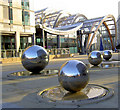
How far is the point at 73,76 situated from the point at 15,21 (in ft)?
92.2

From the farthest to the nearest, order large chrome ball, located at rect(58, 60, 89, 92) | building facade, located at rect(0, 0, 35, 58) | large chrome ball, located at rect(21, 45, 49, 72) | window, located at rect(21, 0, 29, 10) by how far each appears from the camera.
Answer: window, located at rect(21, 0, 29, 10)
building facade, located at rect(0, 0, 35, 58)
large chrome ball, located at rect(21, 45, 49, 72)
large chrome ball, located at rect(58, 60, 89, 92)

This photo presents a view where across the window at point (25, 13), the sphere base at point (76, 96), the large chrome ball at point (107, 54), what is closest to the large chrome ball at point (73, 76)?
the sphere base at point (76, 96)

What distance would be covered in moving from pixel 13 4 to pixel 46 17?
56914mm

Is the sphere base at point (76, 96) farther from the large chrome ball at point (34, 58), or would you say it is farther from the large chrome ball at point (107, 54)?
the large chrome ball at point (107, 54)

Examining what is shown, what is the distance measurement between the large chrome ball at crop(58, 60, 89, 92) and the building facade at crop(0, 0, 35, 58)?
960 inches

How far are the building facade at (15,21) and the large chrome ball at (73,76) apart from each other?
24.4 m

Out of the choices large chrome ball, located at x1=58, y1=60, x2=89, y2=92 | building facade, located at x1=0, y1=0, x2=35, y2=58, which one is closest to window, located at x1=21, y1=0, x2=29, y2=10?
building facade, located at x1=0, y1=0, x2=35, y2=58

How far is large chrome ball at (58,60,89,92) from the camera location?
6.33 meters

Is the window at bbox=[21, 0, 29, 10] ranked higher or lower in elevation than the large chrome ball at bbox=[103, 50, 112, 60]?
higher

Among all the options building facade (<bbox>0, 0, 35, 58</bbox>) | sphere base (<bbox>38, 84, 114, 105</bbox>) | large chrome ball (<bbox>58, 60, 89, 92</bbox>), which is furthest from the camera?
building facade (<bbox>0, 0, 35, 58</bbox>)

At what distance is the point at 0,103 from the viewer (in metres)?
5.87

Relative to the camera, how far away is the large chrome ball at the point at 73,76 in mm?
6332

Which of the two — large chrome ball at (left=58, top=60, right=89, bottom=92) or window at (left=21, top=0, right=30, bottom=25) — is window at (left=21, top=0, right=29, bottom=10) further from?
large chrome ball at (left=58, top=60, right=89, bottom=92)

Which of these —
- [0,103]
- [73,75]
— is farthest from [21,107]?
[73,75]
